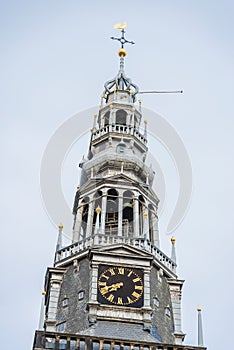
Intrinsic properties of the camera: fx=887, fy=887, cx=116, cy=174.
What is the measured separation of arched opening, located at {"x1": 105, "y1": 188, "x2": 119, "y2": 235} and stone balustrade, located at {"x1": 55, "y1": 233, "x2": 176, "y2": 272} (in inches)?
116

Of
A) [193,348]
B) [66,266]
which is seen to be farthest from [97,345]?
[66,266]

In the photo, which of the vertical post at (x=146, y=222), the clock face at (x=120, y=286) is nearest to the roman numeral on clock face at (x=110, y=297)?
the clock face at (x=120, y=286)

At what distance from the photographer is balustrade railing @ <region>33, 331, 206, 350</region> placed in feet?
126

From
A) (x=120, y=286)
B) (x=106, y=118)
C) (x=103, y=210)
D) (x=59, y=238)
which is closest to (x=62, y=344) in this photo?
(x=120, y=286)

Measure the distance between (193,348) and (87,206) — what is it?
1389 cm

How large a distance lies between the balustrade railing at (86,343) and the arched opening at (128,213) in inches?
449

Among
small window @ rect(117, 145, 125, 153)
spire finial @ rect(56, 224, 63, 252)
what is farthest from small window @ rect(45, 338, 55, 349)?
small window @ rect(117, 145, 125, 153)

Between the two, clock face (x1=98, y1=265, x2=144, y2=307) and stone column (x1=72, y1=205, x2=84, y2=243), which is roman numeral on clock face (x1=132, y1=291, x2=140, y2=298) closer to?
clock face (x1=98, y1=265, x2=144, y2=307)

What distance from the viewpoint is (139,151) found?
5547 centimetres

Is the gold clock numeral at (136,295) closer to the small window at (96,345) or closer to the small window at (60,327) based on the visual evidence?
the small window at (60,327)

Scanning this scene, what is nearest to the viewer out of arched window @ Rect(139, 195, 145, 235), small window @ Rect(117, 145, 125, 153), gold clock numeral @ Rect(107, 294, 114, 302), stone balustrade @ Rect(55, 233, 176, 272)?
gold clock numeral @ Rect(107, 294, 114, 302)

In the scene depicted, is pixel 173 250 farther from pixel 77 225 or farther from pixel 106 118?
pixel 106 118

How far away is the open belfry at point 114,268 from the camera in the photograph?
4131 centimetres

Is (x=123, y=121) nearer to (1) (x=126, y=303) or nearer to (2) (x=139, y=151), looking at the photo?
(2) (x=139, y=151)
